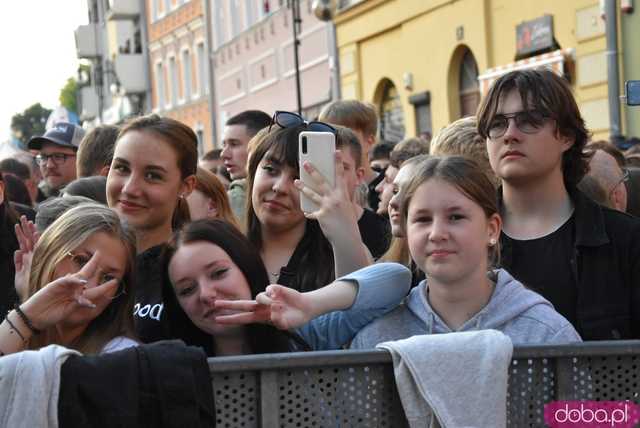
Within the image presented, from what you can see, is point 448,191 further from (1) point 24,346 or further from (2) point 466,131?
(2) point 466,131

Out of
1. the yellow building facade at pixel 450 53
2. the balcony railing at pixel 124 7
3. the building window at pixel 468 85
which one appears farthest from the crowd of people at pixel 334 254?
the balcony railing at pixel 124 7

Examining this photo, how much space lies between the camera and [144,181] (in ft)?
15.1

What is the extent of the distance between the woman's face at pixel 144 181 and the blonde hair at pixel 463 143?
1098mm

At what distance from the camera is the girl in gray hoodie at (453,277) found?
3.37 metres

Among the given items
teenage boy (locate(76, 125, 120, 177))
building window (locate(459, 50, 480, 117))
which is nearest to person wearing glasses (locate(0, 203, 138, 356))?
teenage boy (locate(76, 125, 120, 177))

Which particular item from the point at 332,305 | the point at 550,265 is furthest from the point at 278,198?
the point at 332,305

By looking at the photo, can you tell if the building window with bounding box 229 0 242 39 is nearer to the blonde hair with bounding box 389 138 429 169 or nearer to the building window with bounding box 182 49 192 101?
the building window with bounding box 182 49 192 101

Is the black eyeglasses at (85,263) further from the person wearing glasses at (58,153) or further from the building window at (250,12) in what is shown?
the building window at (250,12)

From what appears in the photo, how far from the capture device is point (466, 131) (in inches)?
202

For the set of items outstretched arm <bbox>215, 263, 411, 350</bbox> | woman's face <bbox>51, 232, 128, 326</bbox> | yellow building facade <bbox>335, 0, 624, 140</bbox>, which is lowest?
outstretched arm <bbox>215, 263, 411, 350</bbox>

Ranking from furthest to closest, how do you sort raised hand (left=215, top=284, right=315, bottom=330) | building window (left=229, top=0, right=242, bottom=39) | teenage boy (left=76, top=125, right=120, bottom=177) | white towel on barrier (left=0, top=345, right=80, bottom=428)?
building window (left=229, top=0, right=242, bottom=39)
teenage boy (left=76, top=125, right=120, bottom=177)
raised hand (left=215, top=284, right=315, bottom=330)
white towel on barrier (left=0, top=345, right=80, bottom=428)

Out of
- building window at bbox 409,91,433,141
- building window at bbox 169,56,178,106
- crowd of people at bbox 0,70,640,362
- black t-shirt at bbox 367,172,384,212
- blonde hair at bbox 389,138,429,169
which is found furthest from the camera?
building window at bbox 169,56,178,106

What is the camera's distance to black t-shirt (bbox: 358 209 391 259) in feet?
17.2

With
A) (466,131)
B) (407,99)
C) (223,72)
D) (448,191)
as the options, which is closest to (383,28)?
(407,99)
